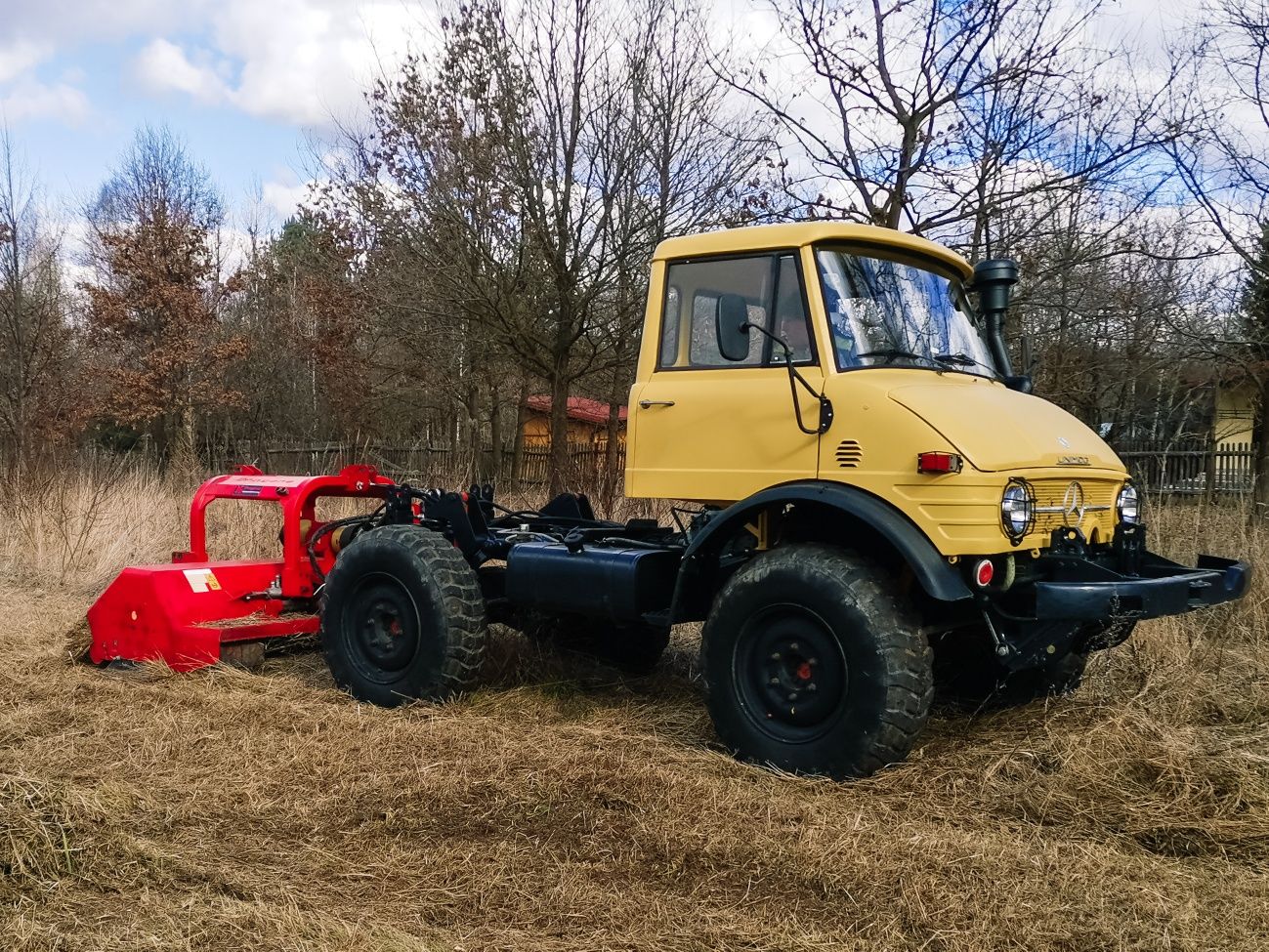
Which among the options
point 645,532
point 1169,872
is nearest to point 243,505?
point 645,532

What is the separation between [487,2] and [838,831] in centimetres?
1091

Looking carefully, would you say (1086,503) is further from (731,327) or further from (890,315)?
(731,327)

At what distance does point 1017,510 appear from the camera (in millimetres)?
4570

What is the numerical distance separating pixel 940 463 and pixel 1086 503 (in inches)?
36.7

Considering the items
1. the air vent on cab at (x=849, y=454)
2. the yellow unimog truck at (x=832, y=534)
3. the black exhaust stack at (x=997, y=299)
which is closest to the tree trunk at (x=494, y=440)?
the yellow unimog truck at (x=832, y=534)

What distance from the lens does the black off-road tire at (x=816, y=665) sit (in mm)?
4531

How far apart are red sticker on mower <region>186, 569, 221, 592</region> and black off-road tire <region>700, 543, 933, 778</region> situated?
3.59 metres

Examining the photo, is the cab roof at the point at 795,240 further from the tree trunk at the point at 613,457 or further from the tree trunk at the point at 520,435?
the tree trunk at the point at 520,435

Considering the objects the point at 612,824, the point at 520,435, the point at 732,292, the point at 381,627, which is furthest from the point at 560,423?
the point at 612,824

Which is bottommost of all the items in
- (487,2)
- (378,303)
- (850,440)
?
(850,440)

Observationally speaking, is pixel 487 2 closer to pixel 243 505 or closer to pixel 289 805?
pixel 243 505

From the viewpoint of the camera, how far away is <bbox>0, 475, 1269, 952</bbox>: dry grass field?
3332mm

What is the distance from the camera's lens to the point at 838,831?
4.01 meters

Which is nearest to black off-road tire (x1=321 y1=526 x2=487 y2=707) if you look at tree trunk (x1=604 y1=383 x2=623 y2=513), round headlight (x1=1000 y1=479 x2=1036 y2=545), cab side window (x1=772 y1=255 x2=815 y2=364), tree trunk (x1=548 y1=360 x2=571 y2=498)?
cab side window (x1=772 y1=255 x2=815 y2=364)
